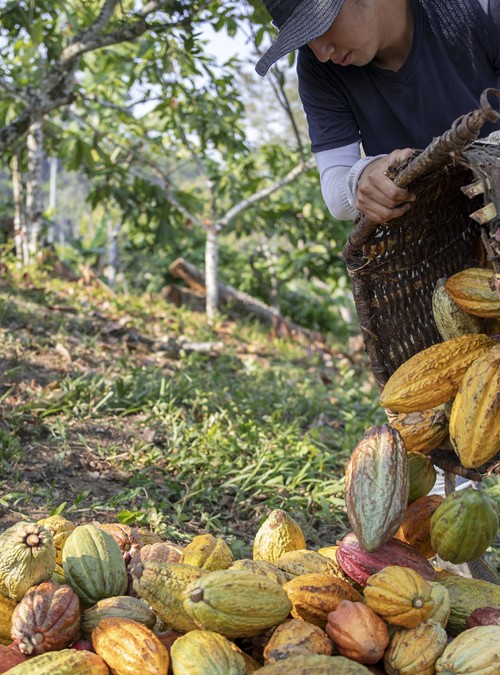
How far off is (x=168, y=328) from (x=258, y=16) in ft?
7.49

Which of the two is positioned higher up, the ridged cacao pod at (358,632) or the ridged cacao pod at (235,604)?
the ridged cacao pod at (235,604)

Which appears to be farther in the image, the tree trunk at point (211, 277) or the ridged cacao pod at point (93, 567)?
the tree trunk at point (211, 277)

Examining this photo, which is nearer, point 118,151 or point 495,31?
point 495,31

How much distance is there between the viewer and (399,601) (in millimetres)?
1338

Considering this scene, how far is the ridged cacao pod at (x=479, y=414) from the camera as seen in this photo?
162 centimetres

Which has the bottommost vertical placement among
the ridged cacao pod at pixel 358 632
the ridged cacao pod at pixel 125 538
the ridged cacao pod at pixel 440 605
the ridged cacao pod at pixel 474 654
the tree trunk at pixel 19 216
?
the ridged cacao pod at pixel 474 654

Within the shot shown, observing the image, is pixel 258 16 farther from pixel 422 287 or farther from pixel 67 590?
pixel 67 590

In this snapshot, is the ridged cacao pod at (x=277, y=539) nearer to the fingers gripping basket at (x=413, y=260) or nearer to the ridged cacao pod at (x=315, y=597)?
the ridged cacao pod at (x=315, y=597)

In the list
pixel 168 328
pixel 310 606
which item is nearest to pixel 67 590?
pixel 310 606

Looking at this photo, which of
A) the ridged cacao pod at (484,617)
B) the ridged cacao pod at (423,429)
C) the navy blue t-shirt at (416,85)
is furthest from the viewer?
the navy blue t-shirt at (416,85)

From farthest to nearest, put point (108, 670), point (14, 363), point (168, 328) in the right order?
1. point (168, 328)
2. point (14, 363)
3. point (108, 670)

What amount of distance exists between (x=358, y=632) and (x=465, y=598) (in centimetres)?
33

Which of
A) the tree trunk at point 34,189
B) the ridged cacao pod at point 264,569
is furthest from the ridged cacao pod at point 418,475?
Answer: the tree trunk at point 34,189

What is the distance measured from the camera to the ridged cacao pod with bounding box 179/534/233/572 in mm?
1585
